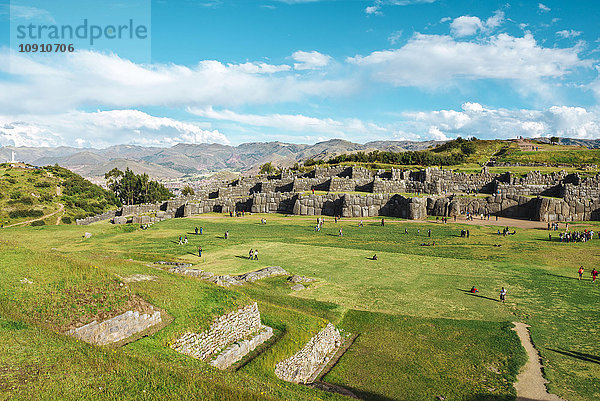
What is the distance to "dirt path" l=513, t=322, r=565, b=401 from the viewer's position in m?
13.5

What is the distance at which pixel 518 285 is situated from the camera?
26625 millimetres

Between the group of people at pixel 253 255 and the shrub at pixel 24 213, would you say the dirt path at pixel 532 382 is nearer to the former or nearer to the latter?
the group of people at pixel 253 255

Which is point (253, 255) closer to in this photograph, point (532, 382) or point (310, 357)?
point (310, 357)

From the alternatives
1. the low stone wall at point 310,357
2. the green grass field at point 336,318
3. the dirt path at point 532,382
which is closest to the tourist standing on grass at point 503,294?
the green grass field at point 336,318

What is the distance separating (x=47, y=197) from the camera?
2990 inches

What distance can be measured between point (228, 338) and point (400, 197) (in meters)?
48.3

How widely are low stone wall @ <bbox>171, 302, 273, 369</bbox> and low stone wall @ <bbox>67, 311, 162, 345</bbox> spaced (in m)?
1.65

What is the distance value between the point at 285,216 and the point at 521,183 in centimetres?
4442

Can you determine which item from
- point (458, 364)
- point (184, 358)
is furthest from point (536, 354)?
point (184, 358)

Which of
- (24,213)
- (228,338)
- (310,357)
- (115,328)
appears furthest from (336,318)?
(24,213)

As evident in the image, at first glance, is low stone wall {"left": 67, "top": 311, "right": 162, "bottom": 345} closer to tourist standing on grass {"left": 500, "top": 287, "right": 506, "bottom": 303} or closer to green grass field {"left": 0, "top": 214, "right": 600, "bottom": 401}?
green grass field {"left": 0, "top": 214, "right": 600, "bottom": 401}

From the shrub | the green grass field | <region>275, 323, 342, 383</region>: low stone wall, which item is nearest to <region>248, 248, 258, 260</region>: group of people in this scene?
the green grass field

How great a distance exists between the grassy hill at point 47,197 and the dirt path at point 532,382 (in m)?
73.2

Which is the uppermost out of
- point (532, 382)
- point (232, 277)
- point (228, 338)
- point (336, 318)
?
point (228, 338)
